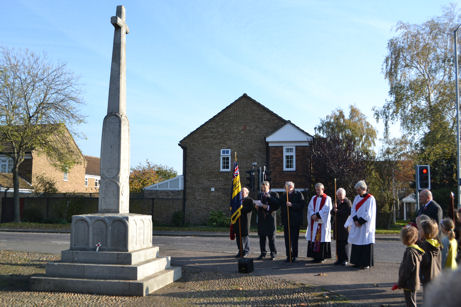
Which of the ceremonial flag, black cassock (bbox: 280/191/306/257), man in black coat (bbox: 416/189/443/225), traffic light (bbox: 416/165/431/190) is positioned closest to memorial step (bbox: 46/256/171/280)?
the ceremonial flag

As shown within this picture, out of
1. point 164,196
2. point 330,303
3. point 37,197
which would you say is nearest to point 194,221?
point 164,196

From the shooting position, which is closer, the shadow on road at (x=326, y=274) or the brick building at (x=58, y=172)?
the shadow on road at (x=326, y=274)

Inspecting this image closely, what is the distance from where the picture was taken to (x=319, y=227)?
34.3 feet

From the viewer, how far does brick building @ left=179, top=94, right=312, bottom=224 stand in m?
29.0

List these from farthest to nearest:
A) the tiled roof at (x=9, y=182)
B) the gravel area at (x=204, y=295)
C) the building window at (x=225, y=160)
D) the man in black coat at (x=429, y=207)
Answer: the tiled roof at (x=9, y=182), the building window at (x=225, y=160), the man in black coat at (x=429, y=207), the gravel area at (x=204, y=295)

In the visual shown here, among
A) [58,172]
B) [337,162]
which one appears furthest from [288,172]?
[58,172]

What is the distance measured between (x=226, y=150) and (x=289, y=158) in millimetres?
4719

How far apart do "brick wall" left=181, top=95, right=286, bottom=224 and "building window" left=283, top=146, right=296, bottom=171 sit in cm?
161

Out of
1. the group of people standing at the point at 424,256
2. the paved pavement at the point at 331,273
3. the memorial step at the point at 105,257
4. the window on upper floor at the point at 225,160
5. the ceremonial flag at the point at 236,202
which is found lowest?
the paved pavement at the point at 331,273

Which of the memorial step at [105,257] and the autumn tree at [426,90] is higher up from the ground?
the autumn tree at [426,90]

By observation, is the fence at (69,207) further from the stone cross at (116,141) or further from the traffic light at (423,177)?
the stone cross at (116,141)

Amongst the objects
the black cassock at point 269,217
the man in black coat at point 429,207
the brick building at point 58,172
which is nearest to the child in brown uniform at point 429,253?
the man in black coat at point 429,207

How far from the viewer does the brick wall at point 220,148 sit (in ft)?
97.5

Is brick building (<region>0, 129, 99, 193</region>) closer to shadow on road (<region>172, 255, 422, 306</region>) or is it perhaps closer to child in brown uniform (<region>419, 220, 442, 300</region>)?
shadow on road (<region>172, 255, 422, 306</region>)
